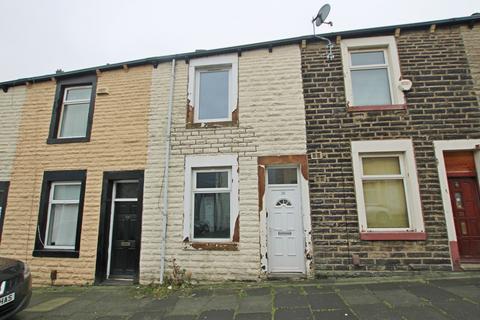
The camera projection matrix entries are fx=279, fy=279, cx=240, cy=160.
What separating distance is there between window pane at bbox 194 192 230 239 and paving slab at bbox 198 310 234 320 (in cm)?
207

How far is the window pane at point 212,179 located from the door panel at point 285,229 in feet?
3.62

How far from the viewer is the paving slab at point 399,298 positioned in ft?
14.4

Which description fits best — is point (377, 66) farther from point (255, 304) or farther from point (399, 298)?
point (255, 304)

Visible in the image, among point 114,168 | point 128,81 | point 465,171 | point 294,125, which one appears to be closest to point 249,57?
point 294,125

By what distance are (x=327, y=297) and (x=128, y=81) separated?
7.16m

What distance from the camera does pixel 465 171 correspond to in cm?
629

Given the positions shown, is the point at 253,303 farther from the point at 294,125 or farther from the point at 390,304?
A: the point at 294,125

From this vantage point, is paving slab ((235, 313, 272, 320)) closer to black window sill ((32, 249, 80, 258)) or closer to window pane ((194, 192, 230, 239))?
window pane ((194, 192, 230, 239))

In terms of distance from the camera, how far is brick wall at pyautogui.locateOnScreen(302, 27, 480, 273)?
5.96m

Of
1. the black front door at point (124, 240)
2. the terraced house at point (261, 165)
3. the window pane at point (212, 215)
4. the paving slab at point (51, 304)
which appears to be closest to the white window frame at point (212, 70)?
the terraced house at point (261, 165)

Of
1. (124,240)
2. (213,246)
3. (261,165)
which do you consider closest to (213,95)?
(261,165)

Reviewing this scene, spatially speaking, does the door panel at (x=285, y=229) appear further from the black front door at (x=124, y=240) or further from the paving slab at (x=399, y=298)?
→ the black front door at (x=124, y=240)

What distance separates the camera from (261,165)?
663 centimetres

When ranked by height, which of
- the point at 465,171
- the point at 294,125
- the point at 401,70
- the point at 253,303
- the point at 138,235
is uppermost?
the point at 401,70
